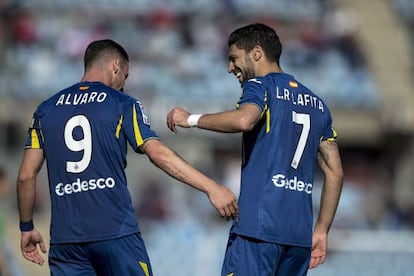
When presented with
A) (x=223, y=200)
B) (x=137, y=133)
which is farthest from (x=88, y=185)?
(x=223, y=200)

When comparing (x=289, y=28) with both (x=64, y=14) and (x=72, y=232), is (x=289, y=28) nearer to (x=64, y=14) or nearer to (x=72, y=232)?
(x=64, y=14)

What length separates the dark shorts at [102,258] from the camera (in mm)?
7023

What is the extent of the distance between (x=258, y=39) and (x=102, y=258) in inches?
69.3

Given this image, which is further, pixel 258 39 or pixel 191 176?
pixel 258 39

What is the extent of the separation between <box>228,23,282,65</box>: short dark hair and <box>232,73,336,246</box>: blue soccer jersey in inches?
6.6

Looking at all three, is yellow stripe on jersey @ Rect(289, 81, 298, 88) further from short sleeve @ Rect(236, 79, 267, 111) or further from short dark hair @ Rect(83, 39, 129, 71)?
short dark hair @ Rect(83, 39, 129, 71)

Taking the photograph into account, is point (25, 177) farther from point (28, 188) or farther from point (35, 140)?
point (35, 140)

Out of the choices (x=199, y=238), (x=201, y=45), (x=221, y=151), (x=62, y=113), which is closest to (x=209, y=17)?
(x=201, y=45)

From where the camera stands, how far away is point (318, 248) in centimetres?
766

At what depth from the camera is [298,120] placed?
7062 millimetres

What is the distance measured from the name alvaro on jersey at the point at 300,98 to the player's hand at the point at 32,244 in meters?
1.95

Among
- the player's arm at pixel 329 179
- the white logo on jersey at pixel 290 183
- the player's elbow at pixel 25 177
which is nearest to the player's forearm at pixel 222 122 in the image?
the white logo on jersey at pixel 290 183

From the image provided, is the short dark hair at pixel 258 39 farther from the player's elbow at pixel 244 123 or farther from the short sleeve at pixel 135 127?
the short sleeve at pixel 135 127

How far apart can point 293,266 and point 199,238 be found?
9.82 meters
